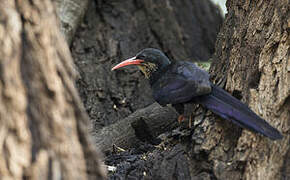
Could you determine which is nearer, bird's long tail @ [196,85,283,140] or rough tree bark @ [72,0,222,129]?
bird's long tail @ [196,85,283,140]

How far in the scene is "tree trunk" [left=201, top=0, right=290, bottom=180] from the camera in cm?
344

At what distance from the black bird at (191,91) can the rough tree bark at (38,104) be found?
163cm

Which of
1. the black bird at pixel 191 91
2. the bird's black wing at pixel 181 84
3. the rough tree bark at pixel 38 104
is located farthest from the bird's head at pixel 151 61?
the rough tree bark at pixel 38 104

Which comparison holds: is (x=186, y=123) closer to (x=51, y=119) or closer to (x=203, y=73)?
(x=203, y=73)

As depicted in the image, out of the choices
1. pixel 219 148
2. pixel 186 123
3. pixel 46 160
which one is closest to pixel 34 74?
pixel 46 160

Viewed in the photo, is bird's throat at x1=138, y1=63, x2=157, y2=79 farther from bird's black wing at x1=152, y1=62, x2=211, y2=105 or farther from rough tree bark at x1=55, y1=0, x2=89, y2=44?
rough tree bark at x1=55, y1=0, x2=89, y2=44

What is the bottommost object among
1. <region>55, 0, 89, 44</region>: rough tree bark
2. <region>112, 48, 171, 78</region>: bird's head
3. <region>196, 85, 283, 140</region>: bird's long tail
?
<region>196, 85, 283, 140</region>: bird's long tail

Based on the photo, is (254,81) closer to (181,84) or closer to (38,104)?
(181,84)

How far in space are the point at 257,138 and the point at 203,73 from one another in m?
1.15

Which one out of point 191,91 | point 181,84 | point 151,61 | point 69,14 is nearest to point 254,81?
point 191,91

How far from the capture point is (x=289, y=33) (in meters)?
4.05

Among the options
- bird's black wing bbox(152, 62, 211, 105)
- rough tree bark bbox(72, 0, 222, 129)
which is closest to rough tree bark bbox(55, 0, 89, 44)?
rough tree bark bbox(72, 0, 222, 129)

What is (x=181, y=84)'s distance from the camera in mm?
4566

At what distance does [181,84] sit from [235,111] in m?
0.99
